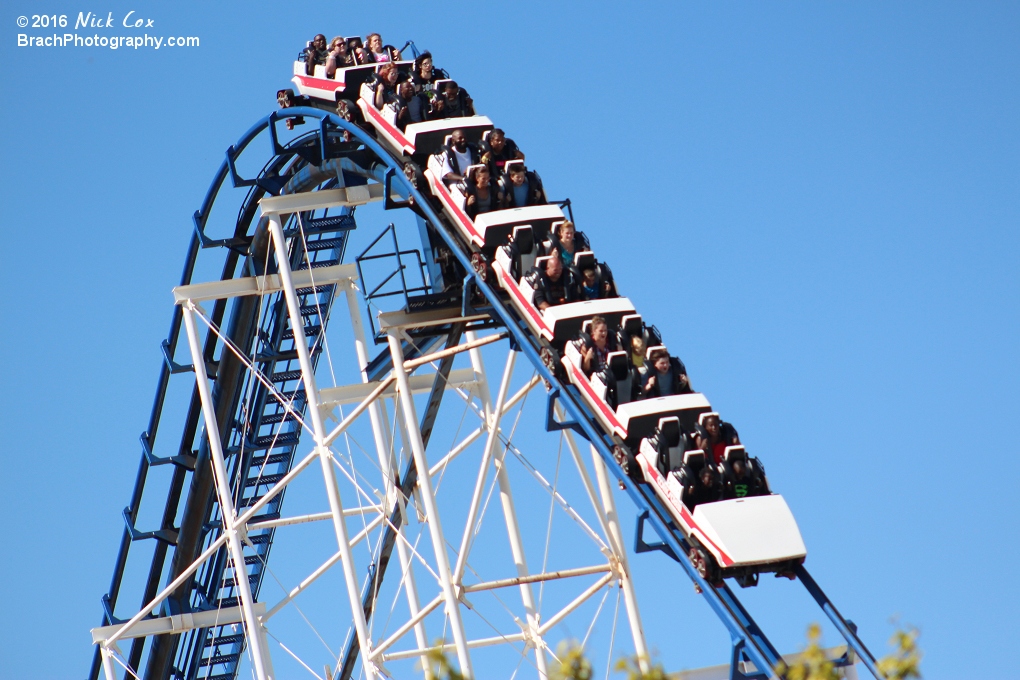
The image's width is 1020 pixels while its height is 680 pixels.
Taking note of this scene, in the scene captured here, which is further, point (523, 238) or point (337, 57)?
point (337, 57)

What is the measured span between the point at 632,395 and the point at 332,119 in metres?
4.97

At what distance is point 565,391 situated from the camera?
14.9 meters

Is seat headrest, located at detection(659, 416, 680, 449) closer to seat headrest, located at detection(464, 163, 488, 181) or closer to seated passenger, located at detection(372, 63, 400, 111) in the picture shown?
seat headrest, located at detection(464, 163, 488, 181)

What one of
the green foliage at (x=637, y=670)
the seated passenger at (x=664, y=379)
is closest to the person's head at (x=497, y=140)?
the seated passenger at (x=664, y=379)

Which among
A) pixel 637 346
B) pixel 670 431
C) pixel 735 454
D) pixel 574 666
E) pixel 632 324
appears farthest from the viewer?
pixel 632 324

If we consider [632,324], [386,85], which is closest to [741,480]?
[632,324]

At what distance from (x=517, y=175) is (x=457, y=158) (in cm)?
54

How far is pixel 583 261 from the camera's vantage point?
51.6 ft

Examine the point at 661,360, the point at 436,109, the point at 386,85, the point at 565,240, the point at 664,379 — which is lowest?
the point at 664,379

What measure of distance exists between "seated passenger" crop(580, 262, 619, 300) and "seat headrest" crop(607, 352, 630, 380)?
111 centimetres

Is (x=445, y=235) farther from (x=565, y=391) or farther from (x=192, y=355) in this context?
(x=192, y=355)

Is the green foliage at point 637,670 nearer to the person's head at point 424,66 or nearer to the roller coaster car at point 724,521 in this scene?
the roller coaster car at point 724,521

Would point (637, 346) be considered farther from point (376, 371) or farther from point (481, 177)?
point (376, 371)

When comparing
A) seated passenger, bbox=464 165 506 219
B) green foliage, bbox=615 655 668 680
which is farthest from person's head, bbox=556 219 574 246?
green foliage, bbox=615 655 668 680
